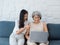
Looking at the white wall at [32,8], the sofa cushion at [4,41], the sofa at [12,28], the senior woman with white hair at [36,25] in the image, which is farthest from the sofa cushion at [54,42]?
the sofa cushion at [4,41]

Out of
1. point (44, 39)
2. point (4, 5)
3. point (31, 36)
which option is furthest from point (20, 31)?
point (4, 5)

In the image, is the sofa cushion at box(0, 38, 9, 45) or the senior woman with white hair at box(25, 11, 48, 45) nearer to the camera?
the senior woman with white hair at box(25, 11, 48, 45)

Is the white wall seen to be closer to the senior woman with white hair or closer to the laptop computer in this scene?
the senior woman with white hair

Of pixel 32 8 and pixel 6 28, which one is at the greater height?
pixel 32 8

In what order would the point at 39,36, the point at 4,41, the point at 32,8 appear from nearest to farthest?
the point at 39,36 → the point at 4,41 → the point at 32,8

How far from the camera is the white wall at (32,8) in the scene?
3.75 m

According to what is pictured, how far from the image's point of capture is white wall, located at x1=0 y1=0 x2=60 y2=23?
12.3ft

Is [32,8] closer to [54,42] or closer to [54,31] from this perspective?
[54,31]

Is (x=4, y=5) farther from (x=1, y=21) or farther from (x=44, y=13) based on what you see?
(x=44, y=13)

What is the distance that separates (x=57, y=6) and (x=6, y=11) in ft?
3.87

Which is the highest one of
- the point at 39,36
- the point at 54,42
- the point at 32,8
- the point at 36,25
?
the point at 32,8

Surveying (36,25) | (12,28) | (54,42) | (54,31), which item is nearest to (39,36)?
(36,25)

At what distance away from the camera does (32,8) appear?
377cm

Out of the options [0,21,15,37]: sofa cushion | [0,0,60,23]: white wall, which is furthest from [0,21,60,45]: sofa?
[0,0,60,23]: white wall
